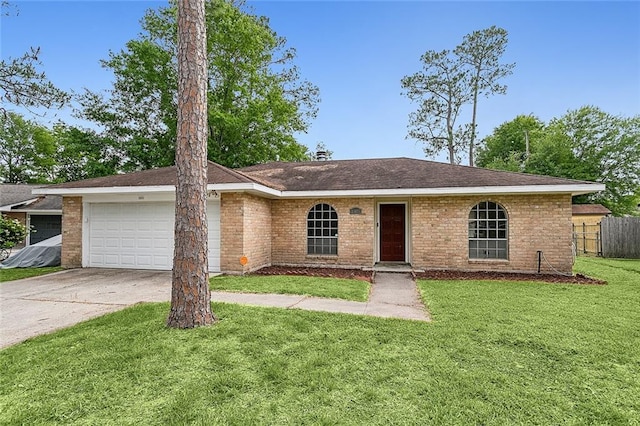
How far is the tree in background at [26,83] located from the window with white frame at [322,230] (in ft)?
27.9

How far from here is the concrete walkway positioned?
5457mm

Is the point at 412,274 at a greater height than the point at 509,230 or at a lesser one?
lesser

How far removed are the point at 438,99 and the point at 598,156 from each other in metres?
14.0

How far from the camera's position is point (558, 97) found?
85.1 feet

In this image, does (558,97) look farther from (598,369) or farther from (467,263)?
(598,369)

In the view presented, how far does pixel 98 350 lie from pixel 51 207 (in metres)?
19.7

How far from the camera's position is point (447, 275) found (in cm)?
921

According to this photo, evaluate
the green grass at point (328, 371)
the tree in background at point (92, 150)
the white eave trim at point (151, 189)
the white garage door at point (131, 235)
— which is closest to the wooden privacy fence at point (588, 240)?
the green grass at point (328, 371)

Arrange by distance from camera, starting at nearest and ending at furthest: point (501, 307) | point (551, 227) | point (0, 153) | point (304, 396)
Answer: point (304, 396), point (501, 307), point (551, 227), point (0, 153)

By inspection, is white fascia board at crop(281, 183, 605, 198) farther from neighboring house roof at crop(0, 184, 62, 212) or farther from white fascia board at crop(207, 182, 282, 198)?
neighboring house roof at crop(0, 184, 62, 212)

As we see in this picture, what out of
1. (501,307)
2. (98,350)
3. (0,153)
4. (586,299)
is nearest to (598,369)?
(501,307)

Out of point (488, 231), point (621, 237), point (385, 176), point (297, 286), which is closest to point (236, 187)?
point (297, 286)

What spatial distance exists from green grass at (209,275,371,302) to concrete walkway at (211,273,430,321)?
10.8 inches

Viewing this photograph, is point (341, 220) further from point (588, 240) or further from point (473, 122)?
point (473, 122)
